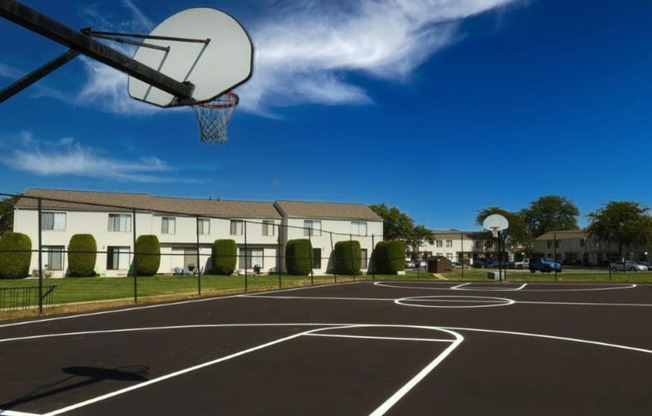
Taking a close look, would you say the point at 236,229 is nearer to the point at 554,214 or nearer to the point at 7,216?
the point at 7,216

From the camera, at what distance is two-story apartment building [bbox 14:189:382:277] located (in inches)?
1636

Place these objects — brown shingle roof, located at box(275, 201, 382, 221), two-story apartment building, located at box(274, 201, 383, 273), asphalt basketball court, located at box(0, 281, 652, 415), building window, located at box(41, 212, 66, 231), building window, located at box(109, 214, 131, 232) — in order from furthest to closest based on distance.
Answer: brown shingle roof, located at box(275, 201, 382, 221) → two-story apartment building, located at box(274, 201, 383, 273) → building window, located at box(109, 214, 131, 232) → building window, located at box(41, 212, 66, 231) → asphalt basketball court, located at box(0, 281, 652, 415)

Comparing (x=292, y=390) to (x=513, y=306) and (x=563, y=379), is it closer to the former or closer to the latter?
(x=563, y=379)

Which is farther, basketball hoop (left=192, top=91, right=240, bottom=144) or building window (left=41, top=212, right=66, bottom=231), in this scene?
building window (left=41, top=212, right=66, bottom=231)

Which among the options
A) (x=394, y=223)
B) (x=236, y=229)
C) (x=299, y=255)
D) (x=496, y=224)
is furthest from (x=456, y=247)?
(x=496, y=224)

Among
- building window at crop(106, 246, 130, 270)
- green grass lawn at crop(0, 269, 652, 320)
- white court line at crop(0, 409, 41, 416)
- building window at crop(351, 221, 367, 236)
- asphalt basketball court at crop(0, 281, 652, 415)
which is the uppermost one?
building window at crop(351, 221, 367, 236)

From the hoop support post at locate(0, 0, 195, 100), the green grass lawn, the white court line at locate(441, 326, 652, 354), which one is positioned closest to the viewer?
the hoop support post at locate(0, 0, 195, 100)

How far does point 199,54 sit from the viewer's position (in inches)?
195

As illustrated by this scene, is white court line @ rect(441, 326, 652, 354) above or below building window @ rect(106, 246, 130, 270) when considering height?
below

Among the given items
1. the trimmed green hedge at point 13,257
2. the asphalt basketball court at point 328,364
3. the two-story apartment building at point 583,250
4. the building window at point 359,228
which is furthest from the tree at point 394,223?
the asphalt basketball court at point 328,364

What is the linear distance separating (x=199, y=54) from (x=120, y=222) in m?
42.3

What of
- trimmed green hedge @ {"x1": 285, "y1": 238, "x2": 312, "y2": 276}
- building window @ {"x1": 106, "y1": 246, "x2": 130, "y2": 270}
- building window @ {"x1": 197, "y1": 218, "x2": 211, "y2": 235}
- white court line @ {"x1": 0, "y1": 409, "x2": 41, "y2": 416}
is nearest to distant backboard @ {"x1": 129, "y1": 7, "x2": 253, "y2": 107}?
white court line @ {"x1": 0, "y1": 409, "x2": 41, "y2": 416}

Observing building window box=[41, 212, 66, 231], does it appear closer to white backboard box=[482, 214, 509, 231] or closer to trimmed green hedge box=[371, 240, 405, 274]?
trimmed green hedge box=[371, 240, 405, 274]

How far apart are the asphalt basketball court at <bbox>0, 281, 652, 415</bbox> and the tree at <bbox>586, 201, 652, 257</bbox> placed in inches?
2583
